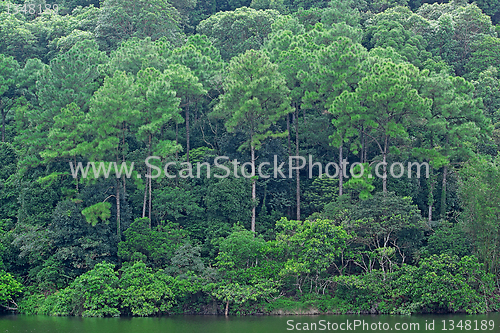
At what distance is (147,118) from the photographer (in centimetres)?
3212

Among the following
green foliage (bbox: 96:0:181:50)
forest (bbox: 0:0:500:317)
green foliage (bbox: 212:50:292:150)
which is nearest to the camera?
forest (bbox: 0:0:500:317)

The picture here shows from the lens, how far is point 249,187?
108 feet

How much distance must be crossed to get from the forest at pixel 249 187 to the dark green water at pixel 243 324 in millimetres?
1066

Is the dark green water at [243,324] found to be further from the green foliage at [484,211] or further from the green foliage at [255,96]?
the green foliage at [255,96]

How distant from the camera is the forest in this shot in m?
28.1

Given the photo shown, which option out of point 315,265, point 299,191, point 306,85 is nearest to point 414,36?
point 306,85

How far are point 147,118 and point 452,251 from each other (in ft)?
52.5

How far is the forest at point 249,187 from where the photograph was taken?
92.3 ft

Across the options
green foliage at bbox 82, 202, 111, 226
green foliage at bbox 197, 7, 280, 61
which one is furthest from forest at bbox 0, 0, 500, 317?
green foliage at bbox 197, 7, 280, 61

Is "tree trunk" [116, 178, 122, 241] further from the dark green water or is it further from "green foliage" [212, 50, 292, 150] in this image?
"green foliage" [212, 50, 292, 150]

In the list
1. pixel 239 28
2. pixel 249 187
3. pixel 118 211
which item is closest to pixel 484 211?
pixel 249 187

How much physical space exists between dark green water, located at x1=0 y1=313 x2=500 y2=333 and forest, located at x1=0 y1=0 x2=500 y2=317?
1.07 m

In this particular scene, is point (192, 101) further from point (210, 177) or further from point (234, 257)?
point (234, 257)

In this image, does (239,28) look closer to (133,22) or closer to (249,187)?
(133,22)
